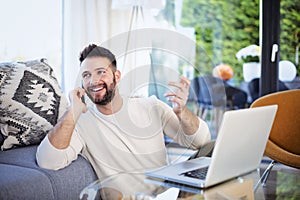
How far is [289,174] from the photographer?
1.87m

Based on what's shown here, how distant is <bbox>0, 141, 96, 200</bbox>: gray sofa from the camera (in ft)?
5.75

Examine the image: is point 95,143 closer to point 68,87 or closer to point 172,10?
point 68,87

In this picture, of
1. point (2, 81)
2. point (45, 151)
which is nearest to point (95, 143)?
point (45, 151)

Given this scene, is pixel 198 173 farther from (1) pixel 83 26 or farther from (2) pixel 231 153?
(1) pixel 83 26

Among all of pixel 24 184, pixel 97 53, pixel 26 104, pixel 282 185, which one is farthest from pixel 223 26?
pixel 24 184

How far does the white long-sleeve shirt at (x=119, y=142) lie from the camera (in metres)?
1.80

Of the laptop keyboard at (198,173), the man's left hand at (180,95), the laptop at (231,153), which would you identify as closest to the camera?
the laptop at (231,153)

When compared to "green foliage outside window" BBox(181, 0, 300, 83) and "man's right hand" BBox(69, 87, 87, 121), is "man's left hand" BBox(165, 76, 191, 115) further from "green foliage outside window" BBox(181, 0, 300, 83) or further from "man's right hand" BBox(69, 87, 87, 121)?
"green foliage outside window" BBox(181, 0, 300, 83)

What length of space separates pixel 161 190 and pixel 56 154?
471mm

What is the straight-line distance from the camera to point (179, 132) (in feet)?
6.37

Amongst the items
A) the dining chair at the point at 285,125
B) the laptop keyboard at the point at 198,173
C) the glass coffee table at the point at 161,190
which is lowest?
the dining chair at the point at 285,125

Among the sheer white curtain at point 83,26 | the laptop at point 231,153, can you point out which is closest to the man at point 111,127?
the laptop at point 231,153

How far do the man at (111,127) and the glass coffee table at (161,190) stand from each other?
0.14 m

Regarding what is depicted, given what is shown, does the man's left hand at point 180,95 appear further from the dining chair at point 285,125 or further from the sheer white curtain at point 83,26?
the sheer white curtain at point 83,26
